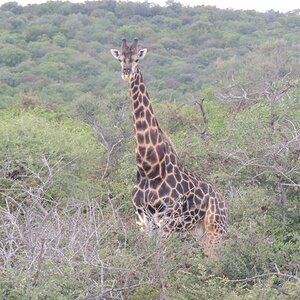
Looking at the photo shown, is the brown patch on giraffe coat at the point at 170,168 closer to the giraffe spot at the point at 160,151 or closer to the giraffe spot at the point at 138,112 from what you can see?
the giraffe spot at the point at 160,151

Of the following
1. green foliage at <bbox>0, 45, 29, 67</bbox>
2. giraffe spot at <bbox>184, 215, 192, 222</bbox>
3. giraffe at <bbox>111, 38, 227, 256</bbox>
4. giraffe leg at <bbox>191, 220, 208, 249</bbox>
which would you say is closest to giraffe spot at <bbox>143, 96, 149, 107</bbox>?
giraffe at <bbox>111, 38, 227, 256</bbox>

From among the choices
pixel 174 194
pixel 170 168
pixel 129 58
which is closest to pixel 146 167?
pixel 170 168

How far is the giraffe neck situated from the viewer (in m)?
7.46

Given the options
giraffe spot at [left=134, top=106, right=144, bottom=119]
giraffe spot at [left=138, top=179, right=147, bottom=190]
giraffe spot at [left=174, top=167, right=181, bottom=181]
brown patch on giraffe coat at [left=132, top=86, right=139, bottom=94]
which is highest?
brown patch on giraffe coat at [left=132, top=86, right=139, bottom=94]

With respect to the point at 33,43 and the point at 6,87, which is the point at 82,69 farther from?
the point at 6,87

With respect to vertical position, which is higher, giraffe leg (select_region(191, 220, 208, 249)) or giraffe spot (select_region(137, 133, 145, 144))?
giraffe spot (select_region(137, 133, 145, 144))

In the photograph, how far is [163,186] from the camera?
740cm

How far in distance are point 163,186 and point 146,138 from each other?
18.6 inches

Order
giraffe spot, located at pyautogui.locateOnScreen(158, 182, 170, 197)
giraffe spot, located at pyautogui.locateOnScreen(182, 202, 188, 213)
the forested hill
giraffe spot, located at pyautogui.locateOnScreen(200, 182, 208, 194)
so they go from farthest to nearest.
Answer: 1. the forested hill
2. giraffe spot, located at pyautogui.locateOnScreen(200, 182, 208, 194)
3. giraffe spot, located at pyautogui.locateOnScreen(182, 202, 188, 213)
4. giraffe spot, located at pyautogui.locateOnScreen(158, 182, 170, 197)

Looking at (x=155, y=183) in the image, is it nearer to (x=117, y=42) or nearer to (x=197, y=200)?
(x=197, y=200)

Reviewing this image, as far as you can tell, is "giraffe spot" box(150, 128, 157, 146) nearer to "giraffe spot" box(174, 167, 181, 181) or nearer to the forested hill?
"giraffe spot" box(174, 167, 181, 181)

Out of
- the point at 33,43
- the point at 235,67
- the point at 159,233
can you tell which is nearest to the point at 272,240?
the point at 159,233

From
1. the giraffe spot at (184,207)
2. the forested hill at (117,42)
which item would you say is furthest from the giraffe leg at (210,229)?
the forested hill at (117,42)

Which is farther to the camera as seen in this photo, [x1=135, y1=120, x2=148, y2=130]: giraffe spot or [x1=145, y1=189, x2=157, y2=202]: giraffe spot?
[x1=135, y1=120, x2=148, y2=130]: giraffe spot
